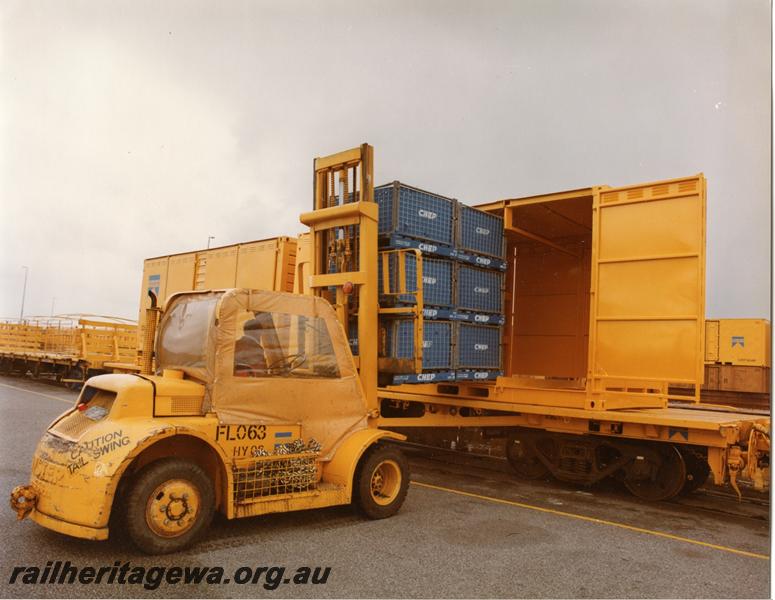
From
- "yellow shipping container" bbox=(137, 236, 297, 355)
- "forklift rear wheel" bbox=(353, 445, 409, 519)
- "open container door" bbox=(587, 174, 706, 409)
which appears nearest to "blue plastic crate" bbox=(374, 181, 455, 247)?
"open container door" bbox=(587, 174, 706, 409)

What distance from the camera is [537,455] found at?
9.13 meters

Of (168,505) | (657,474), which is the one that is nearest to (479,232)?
(657,474)

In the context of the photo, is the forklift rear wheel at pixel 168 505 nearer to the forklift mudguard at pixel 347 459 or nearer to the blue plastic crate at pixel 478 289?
the forklift mudguard at pixel 347 459

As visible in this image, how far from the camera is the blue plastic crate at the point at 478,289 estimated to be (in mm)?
8519

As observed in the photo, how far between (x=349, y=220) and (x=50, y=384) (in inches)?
823

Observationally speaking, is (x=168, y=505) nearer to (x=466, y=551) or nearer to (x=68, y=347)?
(x=466, y=551)

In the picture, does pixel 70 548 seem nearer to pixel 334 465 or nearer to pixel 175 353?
pixel 175 353

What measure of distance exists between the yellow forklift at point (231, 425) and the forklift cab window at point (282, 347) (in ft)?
0.04

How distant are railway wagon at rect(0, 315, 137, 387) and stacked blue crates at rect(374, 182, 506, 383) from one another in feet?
48.4

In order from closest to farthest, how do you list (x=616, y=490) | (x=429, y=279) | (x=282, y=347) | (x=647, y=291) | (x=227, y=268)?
(x=282, y=347)
(x=429, y=279)
(x=647, y=291)
(x=616, y=490)
(x=227, y=268)

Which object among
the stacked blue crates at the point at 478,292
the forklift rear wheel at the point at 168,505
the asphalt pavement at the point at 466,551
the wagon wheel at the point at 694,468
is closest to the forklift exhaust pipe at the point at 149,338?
the forklift rear wheel at the point at 168,505

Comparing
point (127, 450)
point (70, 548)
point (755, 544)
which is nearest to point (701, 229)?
point (755, 544)

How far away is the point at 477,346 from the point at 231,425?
4.31m

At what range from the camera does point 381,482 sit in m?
6.52
